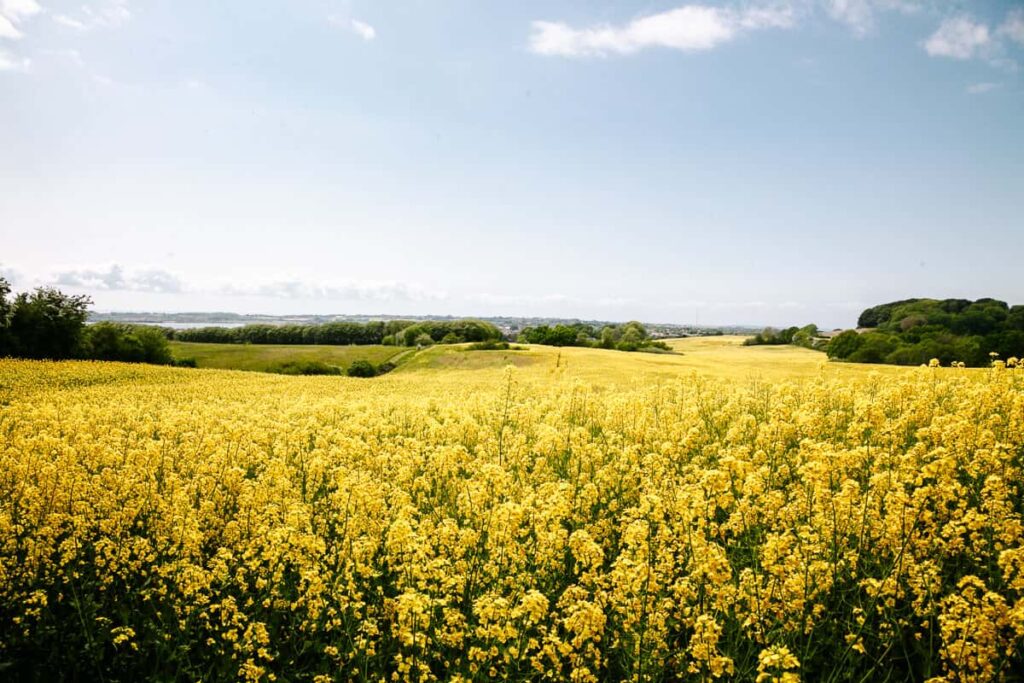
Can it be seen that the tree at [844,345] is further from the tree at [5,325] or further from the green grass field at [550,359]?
the tree at [5,325]

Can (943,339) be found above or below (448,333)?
above

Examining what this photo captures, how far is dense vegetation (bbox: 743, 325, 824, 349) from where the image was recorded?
87.2m

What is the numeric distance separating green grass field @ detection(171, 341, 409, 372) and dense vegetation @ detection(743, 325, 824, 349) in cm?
6373

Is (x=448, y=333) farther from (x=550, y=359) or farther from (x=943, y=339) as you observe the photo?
(x=943, y=339)

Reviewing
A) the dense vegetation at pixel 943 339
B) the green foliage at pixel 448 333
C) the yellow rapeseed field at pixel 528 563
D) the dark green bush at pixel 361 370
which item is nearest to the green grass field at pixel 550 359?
the dark green bush at pixel 361 370

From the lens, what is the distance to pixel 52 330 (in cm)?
4116

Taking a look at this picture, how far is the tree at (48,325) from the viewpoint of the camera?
39.3 m

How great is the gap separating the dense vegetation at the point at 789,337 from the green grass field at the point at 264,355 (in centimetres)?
6373

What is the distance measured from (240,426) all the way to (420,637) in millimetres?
7526

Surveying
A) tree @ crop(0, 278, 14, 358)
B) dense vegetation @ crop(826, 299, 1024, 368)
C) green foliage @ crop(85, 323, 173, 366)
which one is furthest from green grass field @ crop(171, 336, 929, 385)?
tree @ crop(0, 278, 14, 358)

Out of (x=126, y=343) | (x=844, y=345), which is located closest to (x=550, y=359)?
(x=844, y=345)

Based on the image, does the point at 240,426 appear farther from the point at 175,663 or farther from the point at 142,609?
the point at 175,663

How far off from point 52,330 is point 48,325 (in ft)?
1.92

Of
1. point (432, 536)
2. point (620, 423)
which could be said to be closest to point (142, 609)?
point (432, 536)
